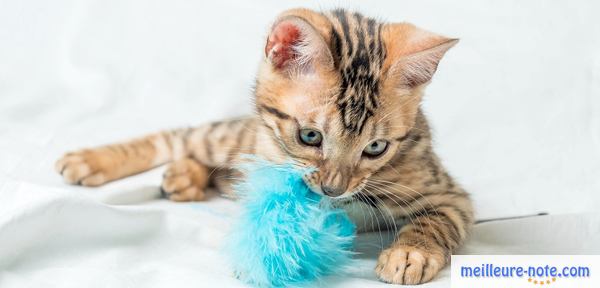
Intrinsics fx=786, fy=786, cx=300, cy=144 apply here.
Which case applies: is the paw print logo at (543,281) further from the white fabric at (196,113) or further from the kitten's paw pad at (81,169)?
the kitten's paw pad at (81,169)

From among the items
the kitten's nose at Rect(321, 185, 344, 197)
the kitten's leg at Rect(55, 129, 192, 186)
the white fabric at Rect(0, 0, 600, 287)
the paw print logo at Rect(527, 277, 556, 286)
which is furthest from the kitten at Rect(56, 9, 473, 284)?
the kitten's leg at Rect(55, 129, 192, 186)

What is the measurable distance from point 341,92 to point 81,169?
0.91 m

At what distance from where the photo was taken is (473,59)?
2.94 metres

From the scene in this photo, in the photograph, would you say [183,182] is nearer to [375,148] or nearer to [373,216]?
[373,216]

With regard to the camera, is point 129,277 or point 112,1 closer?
point 129,277

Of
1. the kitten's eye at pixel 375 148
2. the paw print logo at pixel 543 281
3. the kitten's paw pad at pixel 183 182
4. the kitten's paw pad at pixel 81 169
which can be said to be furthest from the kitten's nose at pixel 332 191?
the kitten's paw pad at pixel 81 169

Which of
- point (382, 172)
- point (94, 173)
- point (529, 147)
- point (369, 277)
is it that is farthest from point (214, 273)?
point (529, 147)

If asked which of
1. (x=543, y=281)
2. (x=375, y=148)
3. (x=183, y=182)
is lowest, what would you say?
(x=543, y=281)

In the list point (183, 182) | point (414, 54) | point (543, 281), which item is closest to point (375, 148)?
point (414, 54)

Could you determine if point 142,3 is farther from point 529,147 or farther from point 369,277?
point 369,277

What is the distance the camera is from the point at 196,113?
9.37 feet

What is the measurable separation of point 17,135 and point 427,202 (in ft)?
4.42

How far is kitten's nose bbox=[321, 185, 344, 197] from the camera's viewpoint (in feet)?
5.26

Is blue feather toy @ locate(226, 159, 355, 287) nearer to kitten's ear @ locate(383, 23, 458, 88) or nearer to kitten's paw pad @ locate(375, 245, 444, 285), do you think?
kitten's paw pad @ locate(375, 245, 444, 285)
